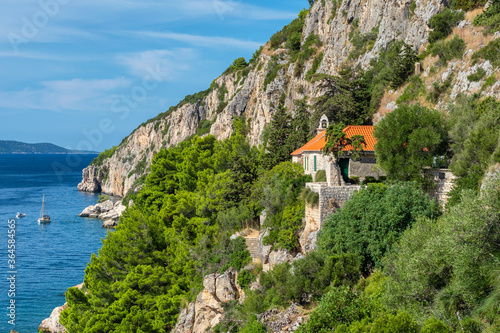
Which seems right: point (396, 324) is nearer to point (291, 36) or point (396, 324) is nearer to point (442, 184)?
point (442, 184)

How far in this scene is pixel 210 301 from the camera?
3403cm

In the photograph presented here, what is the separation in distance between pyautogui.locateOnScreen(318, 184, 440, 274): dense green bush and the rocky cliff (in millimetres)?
21906

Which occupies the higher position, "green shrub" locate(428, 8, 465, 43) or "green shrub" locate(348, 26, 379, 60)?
"green shrub" locate(348, 26, 379, 60)

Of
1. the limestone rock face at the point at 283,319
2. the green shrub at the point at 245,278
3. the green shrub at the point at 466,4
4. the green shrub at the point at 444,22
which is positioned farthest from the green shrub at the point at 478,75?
the limestone rock face at the point at 283,319

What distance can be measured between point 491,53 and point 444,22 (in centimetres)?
798

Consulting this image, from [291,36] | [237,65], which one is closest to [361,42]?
[291,36]

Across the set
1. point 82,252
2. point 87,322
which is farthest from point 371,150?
point 82,252

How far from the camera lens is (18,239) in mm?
77312

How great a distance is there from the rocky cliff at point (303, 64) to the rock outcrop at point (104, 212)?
955cm

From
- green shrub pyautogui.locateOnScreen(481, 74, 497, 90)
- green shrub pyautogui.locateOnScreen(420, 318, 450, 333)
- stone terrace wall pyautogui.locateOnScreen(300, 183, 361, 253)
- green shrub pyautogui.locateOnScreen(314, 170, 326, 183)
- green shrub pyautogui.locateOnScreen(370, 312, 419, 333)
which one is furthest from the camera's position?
green shrub pyautogui.locateOnScreen(314, 170, 326, 183)

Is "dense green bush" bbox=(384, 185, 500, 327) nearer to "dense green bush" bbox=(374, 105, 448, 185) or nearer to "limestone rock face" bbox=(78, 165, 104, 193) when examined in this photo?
"dense green bush" bbox=(374, 105, 448, 185)

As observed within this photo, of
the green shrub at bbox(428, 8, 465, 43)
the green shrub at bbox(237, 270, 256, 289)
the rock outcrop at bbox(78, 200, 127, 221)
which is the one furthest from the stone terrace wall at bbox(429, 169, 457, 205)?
the rock outcrop at bbox(78, 200, 127, 221)

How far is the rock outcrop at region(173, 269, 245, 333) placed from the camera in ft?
109

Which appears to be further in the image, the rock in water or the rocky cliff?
the rock in water
